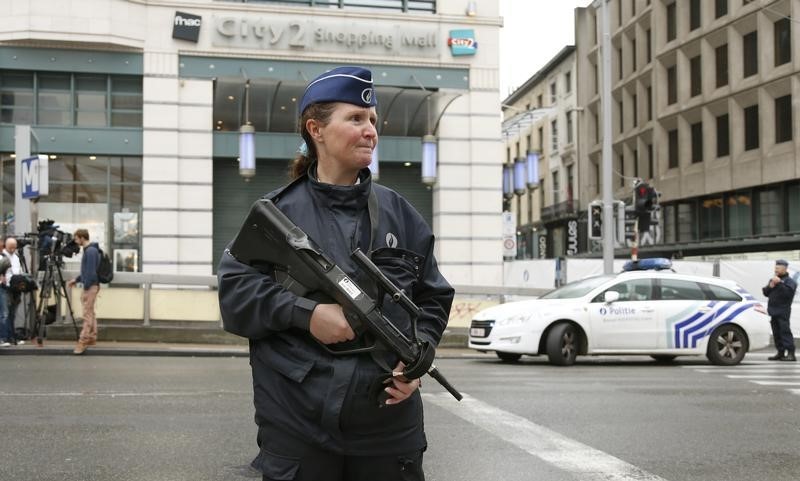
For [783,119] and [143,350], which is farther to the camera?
[783,119]

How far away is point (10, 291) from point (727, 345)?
11.7 meters

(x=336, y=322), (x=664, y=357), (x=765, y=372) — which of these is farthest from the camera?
(x=664, y=357)

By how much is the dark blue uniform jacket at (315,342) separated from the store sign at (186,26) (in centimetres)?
2024

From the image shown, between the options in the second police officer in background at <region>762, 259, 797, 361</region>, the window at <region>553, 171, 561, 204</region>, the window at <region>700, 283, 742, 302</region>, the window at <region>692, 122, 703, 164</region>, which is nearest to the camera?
the window at <region>700, 283, 742, 302</region>

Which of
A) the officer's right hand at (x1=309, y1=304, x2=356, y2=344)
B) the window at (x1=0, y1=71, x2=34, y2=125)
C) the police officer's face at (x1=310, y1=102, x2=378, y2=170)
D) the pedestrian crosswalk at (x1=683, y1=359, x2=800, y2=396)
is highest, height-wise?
the window at (x1=0, y1=71, x2=34, y2=125)

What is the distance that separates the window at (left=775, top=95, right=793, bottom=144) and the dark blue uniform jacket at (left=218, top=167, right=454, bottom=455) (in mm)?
33897

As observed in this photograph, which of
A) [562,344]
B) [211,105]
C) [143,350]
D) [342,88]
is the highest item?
[211,105]

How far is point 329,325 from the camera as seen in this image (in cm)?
253

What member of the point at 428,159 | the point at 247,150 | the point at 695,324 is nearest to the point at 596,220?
the point at 428,159

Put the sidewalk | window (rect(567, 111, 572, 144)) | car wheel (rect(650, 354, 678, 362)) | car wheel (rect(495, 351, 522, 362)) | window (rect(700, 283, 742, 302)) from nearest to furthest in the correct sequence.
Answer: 1. the sidewalk
2. car wheel (rect(495, 351, 522, 362))
3. window (rect(700, 283, 742, 302))
4. car wheel (rect(650, 354, 678, 362))
5. window (rect(567, 111, 572, 144))

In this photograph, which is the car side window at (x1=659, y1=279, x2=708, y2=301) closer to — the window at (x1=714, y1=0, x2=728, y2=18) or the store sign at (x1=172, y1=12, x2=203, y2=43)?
the store sign at (x1=172, y1=12, x2=203, y2=43)

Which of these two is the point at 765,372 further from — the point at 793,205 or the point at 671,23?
the point at 671,23

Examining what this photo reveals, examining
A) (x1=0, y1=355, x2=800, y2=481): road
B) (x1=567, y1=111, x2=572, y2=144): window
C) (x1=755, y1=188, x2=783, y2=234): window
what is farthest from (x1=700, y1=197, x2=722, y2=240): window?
(x1=0, y1=355, x2=800, y2=481): road

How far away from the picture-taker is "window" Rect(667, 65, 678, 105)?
1671 inches
